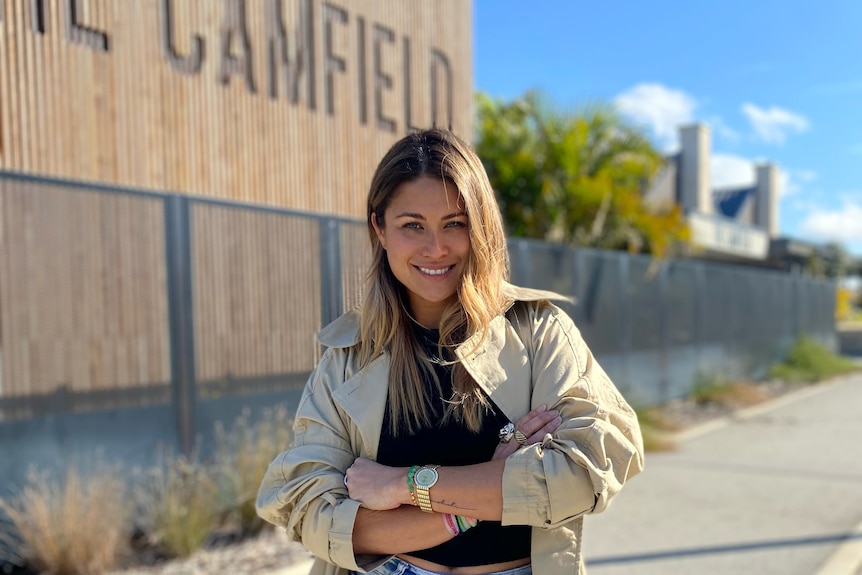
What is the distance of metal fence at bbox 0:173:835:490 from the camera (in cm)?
493

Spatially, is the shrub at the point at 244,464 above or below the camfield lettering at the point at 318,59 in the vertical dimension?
below

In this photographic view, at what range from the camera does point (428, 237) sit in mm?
1910

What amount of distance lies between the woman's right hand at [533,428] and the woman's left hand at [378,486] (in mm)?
216

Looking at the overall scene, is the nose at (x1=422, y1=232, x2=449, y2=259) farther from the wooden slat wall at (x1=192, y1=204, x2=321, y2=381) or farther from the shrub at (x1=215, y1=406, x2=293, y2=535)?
the wooden slat wall at (x1=192, y1=204, x2=321, y2=381)

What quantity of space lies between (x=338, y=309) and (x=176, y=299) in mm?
2310

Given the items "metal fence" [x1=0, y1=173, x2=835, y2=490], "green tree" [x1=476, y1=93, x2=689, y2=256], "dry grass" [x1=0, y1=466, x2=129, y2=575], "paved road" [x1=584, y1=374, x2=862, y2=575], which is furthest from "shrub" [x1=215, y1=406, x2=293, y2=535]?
"green tree" [x1=476, y1=93, x2=689, y2=256]

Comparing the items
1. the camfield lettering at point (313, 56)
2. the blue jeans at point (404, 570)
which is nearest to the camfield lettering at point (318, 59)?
the camfield lettering at point (313, 56)

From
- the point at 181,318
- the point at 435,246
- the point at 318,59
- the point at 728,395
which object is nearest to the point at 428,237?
the point at 435,246

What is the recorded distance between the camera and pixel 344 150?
29.6 feet

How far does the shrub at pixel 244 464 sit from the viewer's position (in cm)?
512

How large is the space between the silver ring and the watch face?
18 centimetres

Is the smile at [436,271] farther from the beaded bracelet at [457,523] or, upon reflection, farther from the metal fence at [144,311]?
the metal fence at [144,311]

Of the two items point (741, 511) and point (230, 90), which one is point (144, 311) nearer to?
point (230, 90)

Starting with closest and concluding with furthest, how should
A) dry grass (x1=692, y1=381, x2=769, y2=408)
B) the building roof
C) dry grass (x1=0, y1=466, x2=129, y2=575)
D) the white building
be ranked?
dry grass (x1=0, y1=466, x2=129, y2=575)
dry grass (x1=692, y1=381, x2=769, y2=408)
the white building
the building roof
